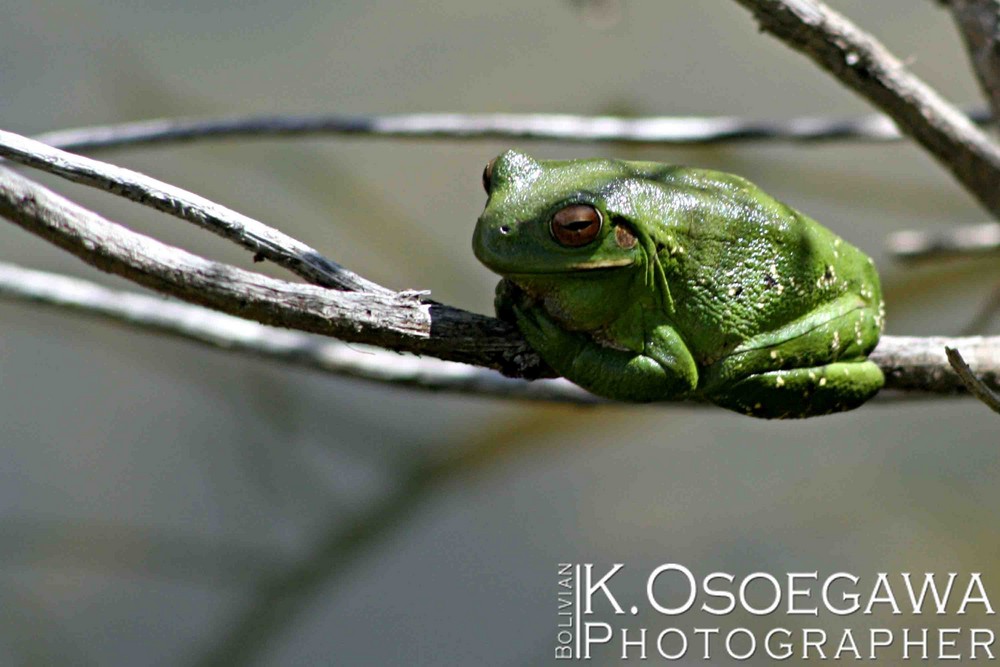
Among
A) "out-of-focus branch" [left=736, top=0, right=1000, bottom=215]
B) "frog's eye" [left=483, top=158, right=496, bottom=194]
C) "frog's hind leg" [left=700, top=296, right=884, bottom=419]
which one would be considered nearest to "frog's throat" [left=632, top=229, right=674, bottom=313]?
"frog's hind leg" [left=700, top=296, right=884, bottom=419]

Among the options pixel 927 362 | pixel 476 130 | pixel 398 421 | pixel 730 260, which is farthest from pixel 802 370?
pixel 398 421

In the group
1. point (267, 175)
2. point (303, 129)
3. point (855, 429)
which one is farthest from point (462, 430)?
point (303, 129)

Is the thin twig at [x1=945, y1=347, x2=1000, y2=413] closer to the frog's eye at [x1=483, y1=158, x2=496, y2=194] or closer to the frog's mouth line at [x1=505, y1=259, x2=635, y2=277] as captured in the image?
the frog's mouth line at [x1=505, y1=259, x2=635, y2=277]

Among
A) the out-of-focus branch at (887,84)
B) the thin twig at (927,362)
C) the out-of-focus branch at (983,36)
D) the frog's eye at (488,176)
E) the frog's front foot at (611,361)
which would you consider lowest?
the frog's front foot at (611,361)

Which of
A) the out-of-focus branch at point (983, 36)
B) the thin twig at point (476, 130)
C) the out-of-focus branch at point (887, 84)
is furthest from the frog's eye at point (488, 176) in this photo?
the out-of-focus branch at point (983, 36)

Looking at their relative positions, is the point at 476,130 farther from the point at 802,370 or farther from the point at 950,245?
the point at 950,245

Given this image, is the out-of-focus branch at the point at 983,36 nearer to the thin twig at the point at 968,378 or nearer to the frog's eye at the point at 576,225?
the thin twig at the point at 968,378
